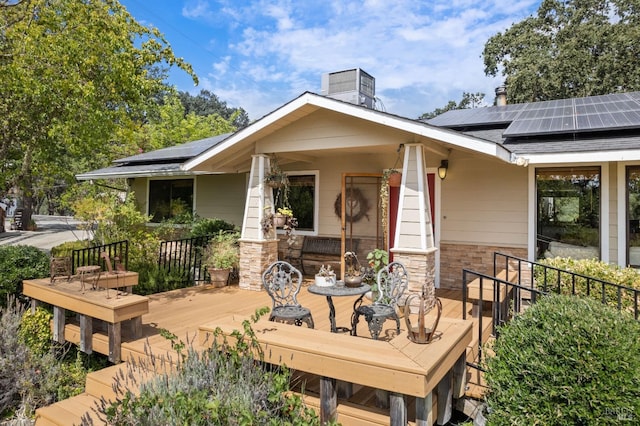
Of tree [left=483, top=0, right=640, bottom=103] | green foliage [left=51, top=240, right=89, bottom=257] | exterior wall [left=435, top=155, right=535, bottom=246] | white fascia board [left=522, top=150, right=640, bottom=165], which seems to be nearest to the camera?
white fascia board [left=522, top=150, right=640, bottom=165]

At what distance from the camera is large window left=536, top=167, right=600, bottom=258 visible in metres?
5.87

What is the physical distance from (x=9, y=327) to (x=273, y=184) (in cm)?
418

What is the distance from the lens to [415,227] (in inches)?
214

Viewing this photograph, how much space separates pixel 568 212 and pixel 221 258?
6068mm

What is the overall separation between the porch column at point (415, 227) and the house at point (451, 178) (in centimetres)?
1

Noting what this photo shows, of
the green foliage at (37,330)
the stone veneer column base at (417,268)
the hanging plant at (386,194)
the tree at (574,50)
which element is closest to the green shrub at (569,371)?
the stone veneer column base at (417,268)

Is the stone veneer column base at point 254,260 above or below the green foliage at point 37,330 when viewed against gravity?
above

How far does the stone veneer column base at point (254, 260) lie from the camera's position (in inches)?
274

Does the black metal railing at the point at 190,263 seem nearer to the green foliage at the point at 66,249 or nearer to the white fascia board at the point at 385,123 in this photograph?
the green foliage at the point at 66,249

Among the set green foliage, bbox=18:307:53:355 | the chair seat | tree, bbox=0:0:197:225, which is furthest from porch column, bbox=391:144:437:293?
green foliage, bbox=18:307:53:355

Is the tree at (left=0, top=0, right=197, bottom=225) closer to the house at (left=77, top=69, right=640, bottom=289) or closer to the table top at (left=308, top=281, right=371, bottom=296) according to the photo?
the house at (left=77, top=69, right=640, bottom=289)

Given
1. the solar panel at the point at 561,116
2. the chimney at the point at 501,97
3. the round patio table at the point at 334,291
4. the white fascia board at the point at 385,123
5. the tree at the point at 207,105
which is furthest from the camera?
the tree at the point at 207,105

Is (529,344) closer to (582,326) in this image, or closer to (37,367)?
(582,326)

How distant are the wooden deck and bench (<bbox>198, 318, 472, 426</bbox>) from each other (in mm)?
181
